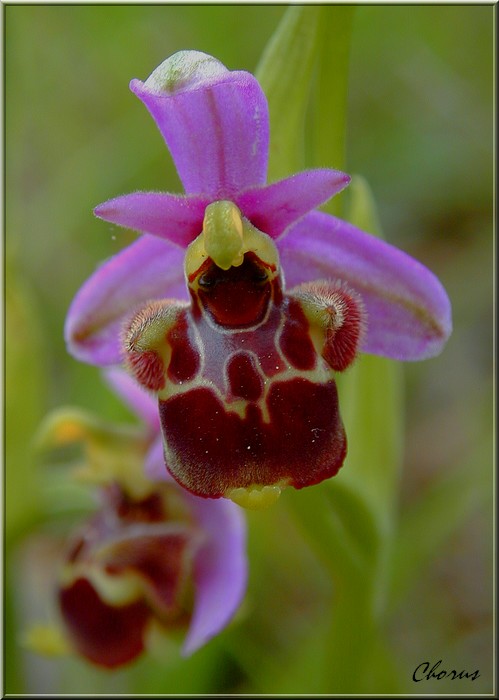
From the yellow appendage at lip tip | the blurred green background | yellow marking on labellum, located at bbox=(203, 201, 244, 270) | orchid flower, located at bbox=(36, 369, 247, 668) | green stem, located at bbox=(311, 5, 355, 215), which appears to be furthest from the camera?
the blurred green background

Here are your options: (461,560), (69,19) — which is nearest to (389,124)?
(69,19)

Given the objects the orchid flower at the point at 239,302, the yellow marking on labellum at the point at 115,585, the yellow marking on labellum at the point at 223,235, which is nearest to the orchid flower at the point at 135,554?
the yellow marking on labellum at the point at 115,585

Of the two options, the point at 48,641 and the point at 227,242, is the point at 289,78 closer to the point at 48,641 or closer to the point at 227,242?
the point at 227,242

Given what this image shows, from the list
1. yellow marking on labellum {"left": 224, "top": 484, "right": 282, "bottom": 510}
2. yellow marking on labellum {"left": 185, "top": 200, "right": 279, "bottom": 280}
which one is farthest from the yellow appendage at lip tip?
yellow marking on labellum {"left": 185, "top": 200, "right": 279, "bottom": 280}

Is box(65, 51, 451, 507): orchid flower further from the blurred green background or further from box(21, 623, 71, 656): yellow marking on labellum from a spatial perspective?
the blurred green background

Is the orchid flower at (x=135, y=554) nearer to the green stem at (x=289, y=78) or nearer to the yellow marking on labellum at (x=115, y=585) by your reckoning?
the yellow marking on labellum at (x=115, y=585)

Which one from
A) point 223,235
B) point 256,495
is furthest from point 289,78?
point 256,495
